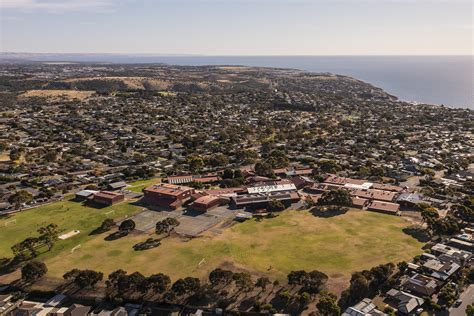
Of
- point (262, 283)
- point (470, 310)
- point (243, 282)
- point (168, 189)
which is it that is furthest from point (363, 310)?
point (168, 189)

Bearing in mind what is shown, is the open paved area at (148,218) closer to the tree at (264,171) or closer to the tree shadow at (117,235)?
the tree shadow at (117,235)

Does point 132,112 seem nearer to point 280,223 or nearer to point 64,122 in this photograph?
point 64,122

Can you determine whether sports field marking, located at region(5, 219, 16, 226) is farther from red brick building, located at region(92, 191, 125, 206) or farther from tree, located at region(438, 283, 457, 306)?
tree, located at region(438, 283, 457, 306)

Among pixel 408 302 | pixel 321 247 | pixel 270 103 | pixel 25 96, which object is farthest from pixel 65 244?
pixel 25 96

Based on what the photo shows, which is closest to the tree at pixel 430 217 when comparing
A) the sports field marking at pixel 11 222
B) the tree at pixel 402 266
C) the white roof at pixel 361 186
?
the tree at pixel 402 266

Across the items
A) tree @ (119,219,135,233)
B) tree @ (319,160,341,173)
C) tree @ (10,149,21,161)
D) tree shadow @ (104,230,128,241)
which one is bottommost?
tree shadow @ (104,230,128,241)

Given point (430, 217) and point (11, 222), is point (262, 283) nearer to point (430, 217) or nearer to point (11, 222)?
point (430, 217)

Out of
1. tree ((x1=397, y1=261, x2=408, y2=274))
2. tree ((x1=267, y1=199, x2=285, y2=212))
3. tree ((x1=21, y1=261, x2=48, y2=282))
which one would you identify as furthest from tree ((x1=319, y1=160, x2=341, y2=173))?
tree ((x1=21, y1=261, x2=48, y2=282))
